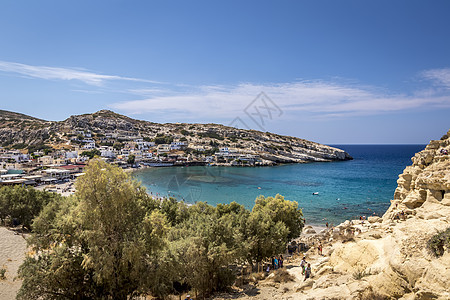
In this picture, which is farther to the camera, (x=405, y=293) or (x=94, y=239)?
(x=94, y=239)

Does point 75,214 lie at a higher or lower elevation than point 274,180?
higher

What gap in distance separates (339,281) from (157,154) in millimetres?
102897

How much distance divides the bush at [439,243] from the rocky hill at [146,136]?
325 feet

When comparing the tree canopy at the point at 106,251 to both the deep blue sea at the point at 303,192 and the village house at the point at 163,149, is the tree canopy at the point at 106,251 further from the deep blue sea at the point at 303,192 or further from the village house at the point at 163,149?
the village house at the point at 163,149

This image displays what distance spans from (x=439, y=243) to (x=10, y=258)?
2469cm

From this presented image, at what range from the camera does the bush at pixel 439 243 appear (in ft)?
24.8

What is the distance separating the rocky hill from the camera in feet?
363

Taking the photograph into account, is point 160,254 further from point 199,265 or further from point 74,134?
point 74,134

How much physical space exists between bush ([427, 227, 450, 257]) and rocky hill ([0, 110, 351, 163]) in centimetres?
9915

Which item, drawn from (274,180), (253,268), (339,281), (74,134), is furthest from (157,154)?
(339,281)

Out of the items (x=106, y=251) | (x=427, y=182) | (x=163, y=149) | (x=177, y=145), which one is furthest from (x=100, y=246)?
(x=177, y=145)

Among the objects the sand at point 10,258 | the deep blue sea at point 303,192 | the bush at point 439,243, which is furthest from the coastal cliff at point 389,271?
the deep blue sea at point 303,192

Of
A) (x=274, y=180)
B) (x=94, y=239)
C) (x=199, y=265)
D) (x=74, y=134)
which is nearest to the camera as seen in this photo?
(x=94, y=239)

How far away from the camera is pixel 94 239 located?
32.0ft
